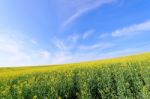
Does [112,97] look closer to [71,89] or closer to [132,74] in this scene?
[71,89]

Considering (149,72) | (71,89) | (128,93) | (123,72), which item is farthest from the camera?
(123,72)

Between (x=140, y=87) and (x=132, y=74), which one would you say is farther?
(x=132, y=74)

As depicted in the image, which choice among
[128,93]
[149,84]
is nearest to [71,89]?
[128,93]

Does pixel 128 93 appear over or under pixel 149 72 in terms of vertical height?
under

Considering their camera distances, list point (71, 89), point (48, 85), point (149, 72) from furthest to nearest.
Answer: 1. point (149, 72)
2. point (71, 89)
3. point (48, 85)

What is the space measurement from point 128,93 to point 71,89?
2994 mm

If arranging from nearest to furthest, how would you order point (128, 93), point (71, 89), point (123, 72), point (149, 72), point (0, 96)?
point (0, 96), point (128, 93), point (71, 89), point (149, 72), point (123, 72)

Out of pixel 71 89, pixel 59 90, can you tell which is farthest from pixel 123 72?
pixel 59 90

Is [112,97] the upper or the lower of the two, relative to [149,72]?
lower

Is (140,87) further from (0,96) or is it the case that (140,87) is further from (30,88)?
(0,96)

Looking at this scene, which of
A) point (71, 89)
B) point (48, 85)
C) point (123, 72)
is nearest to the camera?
point (48, 85)

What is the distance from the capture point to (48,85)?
9.84 metres

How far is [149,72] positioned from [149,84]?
1224mm

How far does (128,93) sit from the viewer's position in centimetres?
901
